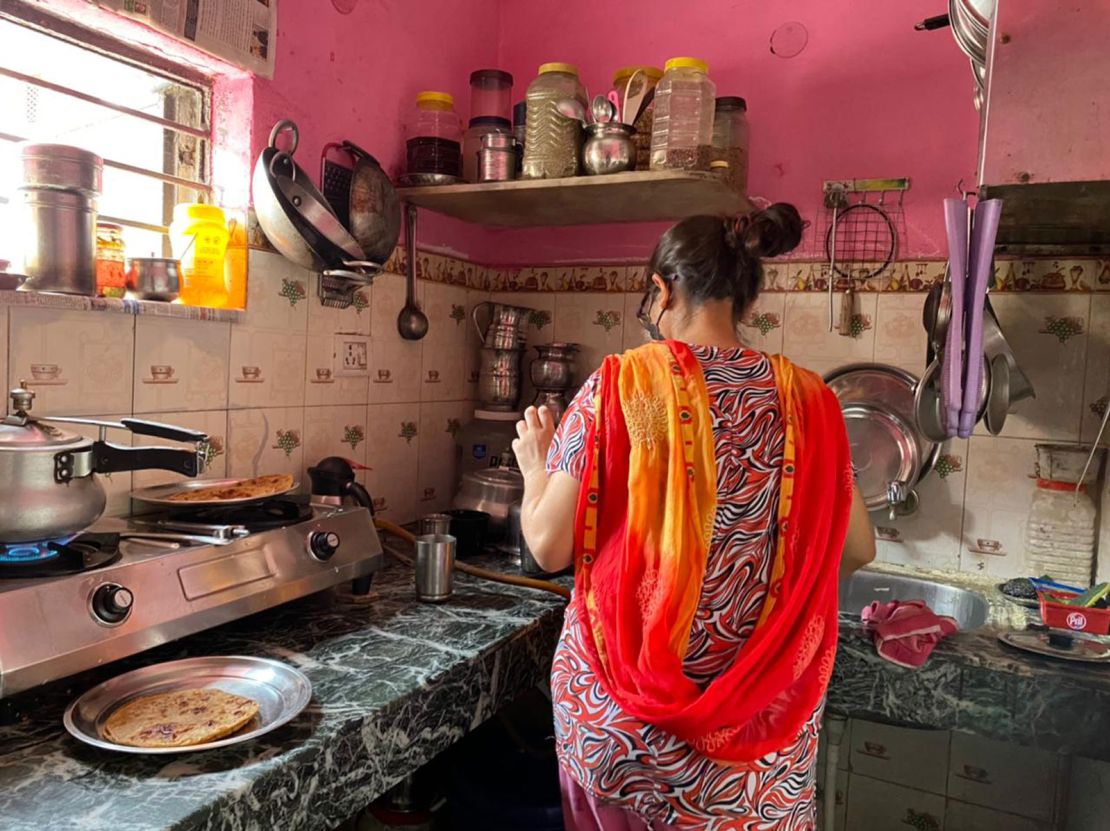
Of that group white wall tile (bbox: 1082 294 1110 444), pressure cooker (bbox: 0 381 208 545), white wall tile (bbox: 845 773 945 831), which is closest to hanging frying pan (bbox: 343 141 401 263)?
pressure cooker (bbox: 0 381 208 545)

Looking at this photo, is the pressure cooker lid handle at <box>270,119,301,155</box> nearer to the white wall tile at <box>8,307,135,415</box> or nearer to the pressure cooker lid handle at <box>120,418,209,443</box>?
the white wall tile at <box>8,307,135,415</box>

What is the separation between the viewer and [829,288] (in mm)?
1913

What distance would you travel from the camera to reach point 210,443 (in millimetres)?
1517

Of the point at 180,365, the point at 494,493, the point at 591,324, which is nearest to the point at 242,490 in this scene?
the point at 180,365

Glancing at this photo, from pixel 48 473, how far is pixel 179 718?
33 cm

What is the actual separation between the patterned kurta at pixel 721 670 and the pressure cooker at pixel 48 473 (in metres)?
0.58

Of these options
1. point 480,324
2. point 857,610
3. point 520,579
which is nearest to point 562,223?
point 480,324

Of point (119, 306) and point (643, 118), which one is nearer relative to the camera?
point (119, 306)

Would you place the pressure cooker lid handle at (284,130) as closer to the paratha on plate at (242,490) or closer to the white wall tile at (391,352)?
the white wall tile at (391,352)

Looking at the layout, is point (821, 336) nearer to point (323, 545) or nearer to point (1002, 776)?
point (1002, 776)

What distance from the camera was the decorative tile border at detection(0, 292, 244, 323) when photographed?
1.19m

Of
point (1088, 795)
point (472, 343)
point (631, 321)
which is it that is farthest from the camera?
point (472, 343)

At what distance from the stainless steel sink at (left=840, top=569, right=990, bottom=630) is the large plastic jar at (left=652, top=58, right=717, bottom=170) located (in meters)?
1.01

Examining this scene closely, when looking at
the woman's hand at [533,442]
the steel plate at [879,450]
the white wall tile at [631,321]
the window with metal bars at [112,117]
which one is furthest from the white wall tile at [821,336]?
the window with metal bars at [112,117]
